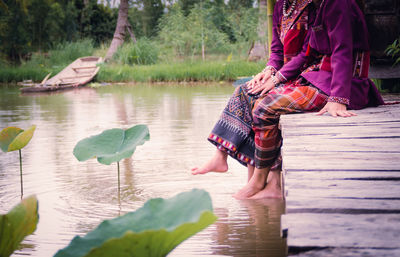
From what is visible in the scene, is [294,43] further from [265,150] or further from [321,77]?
[265,150]

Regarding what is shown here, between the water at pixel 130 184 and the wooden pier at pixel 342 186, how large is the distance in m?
0.49

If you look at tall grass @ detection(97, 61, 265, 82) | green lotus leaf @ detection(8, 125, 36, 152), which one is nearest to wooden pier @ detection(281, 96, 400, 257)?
green lotus leaf @ detection(8, 125, 36, 152)

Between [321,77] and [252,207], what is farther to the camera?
[252,207]

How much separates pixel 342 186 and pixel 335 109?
1.03 m

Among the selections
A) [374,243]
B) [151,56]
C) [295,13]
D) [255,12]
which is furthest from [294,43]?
[255,12]

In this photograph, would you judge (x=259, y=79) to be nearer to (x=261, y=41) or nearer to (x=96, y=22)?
(x=261, y=41)

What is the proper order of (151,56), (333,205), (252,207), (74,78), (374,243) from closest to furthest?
(374,243) → (333,205) → (252,207) → (74,78) → (151,56)

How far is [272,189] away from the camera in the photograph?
2.86m

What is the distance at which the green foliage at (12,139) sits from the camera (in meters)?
2.77

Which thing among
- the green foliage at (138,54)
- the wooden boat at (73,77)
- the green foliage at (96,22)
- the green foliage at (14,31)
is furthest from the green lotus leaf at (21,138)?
the green foliage at (96,22)

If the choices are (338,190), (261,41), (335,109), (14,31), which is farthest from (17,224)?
(14,31)

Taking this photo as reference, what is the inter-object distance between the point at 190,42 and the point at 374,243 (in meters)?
13.6

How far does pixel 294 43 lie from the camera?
282 centimetres

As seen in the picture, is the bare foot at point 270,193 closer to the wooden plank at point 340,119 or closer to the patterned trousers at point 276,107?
the patterned trousers at point 276,107
